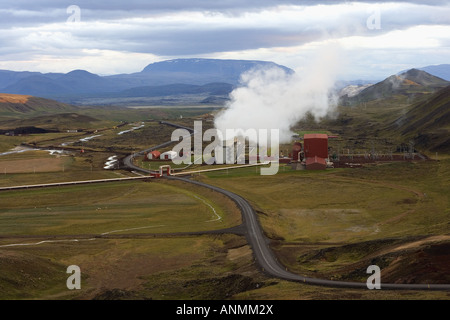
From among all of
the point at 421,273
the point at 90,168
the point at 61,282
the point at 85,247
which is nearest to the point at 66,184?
the point at 90,168

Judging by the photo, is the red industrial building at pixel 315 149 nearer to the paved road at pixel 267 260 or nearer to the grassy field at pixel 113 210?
the grassy field at pixel 113 210

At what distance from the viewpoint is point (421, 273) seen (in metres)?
55.0

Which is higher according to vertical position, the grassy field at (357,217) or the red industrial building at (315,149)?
the red industrial building at (315,149)

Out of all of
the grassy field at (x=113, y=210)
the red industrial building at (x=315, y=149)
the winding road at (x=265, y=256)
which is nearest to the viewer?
the winding road at (x=265, y=256)

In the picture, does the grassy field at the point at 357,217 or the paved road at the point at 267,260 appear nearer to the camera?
the paved road at the point at 267,260

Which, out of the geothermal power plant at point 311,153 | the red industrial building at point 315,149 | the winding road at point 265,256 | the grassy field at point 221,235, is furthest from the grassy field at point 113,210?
the red industrial building at point 315,149

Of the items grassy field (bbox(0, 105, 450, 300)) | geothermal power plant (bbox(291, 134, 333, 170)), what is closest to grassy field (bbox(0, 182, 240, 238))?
grassy field (bbox(0, 105, 450, 300))

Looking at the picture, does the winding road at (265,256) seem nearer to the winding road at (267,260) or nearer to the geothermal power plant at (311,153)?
the winding road at (267,260)

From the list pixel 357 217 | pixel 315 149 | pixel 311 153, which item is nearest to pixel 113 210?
pixel 357 217

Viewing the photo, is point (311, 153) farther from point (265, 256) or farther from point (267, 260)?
point (267, 260)

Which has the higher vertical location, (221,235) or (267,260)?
(221,235)

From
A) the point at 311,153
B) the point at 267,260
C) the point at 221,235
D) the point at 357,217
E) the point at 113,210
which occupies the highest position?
the point at 311,153

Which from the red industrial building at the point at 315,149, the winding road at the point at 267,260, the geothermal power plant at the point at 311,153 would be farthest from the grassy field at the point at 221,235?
the red industrial building at the point at 315,149

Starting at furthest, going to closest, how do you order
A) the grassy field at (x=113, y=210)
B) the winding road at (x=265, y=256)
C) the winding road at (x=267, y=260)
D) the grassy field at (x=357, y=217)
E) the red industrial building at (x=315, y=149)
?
the red industrial building at (x=315, y=149), the grassy field at (x=113, y=210), the grassy field at (x=357, y=217), the winding road at (x=265, y=256), the winding road at (x=267, y=260)
